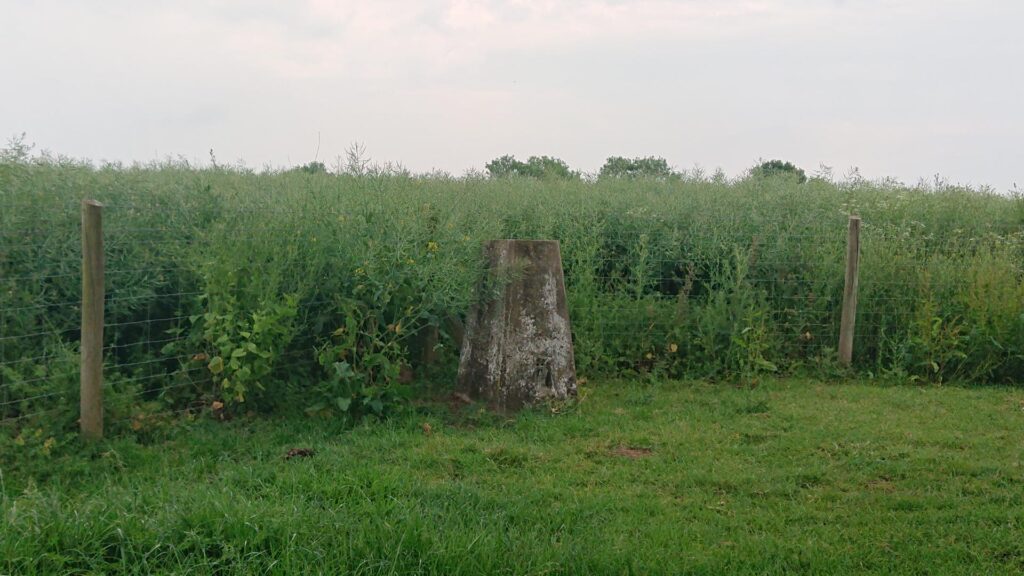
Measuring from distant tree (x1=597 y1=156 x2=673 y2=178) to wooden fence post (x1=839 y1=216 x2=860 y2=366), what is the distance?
6.33m

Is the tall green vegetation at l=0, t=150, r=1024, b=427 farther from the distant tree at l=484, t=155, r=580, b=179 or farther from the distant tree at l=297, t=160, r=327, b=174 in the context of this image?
the distant tree at l=484, t=155, r=580, b=179

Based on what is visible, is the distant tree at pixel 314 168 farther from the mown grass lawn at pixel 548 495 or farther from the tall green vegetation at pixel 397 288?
the mown grass lawn at pixel 548 495

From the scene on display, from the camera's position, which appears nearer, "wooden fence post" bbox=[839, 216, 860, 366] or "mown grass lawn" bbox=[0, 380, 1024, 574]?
"mown grass lawn" bbox=[0, 380, 1024, 574]

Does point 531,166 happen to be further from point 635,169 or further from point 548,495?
point 548,495

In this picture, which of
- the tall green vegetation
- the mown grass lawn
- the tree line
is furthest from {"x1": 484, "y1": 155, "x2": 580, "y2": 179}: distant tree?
the mown grass lawn

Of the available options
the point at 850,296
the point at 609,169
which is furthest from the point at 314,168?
the point at 850,296

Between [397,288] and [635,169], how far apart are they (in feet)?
40.9

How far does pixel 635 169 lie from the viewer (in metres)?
18.5

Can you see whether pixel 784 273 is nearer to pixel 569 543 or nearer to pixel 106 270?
pixel 569 543

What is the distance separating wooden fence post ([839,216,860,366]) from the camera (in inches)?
353

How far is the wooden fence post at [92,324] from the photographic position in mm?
5660

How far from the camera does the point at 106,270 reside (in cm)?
636

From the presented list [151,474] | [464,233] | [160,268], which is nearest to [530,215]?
[464,233]

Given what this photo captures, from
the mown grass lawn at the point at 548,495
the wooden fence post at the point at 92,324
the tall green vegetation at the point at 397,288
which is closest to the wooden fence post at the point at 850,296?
the tall green vegetation at the point at 397,288
